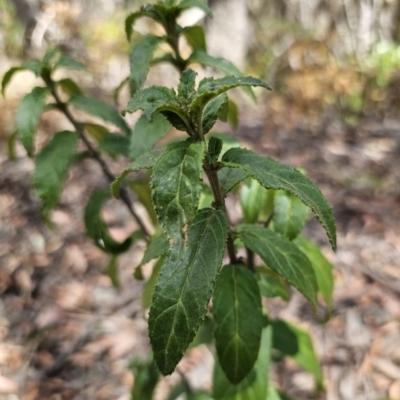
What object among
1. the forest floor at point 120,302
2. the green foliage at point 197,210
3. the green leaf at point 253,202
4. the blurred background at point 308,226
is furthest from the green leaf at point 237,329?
the forest floor at point 120,302

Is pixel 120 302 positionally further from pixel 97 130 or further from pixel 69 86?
pixel 69 86

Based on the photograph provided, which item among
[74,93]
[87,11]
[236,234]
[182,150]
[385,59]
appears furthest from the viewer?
[87,11]

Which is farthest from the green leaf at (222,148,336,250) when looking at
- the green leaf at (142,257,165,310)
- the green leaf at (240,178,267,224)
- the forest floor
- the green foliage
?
the forest floor

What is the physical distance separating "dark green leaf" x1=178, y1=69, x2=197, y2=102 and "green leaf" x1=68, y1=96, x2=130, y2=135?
1.59 ft

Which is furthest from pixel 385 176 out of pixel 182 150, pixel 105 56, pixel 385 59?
pixel 105 56

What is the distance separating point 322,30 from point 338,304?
173 inches

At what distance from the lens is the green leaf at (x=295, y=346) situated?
1.38 m

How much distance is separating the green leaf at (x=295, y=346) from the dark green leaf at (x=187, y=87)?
92 cm

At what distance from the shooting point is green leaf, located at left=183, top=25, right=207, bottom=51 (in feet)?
3.70

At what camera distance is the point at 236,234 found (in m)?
0.97

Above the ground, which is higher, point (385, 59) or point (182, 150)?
point (182, 150)

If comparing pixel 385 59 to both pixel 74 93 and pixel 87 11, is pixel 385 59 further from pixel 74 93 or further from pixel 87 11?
pixel 87 11

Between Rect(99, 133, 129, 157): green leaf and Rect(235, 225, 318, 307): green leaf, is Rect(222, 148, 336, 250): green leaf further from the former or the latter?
Rect(99, 133, 129, 157): green leaf

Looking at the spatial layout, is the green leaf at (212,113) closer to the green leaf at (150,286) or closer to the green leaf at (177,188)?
the green leaf at (177,188)
